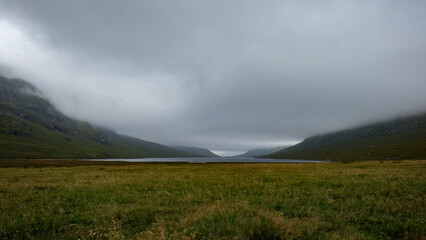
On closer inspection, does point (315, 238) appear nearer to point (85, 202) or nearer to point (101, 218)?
point (101, 218)

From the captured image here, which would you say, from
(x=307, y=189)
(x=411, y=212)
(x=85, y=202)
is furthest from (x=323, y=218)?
(x=85, y=202)

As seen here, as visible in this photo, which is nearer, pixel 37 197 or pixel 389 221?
pixel 389 221

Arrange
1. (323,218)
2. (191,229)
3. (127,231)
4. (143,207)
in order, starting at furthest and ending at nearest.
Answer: (143,207), (323,218), (127,231), (191,229)

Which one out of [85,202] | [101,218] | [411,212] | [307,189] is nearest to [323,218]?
[411,212]

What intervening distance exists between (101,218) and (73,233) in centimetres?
179

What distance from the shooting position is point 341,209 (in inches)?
410

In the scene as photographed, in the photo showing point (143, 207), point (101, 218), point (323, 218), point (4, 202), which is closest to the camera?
point (323, 218)

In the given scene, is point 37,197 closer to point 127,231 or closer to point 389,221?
point 127,231

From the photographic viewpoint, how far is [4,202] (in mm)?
12938

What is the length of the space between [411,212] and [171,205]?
34.9 feet

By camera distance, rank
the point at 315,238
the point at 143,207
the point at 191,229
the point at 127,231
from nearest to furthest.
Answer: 1. the point at 315,238
2. the point at 191,229
3. the point at 127,231
4. the point at 143,207

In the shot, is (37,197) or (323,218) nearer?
(323,218)

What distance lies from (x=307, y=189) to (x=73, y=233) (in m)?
13.7

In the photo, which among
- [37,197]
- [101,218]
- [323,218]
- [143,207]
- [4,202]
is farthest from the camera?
[37,197]
